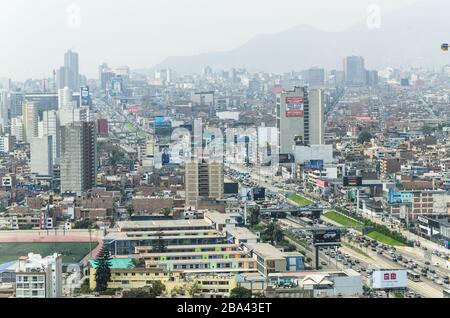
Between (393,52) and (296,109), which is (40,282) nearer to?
(393,52)

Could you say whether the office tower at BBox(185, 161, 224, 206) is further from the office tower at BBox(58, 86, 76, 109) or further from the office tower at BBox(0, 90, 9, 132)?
the office tower at BBox(0, 90, 9, 132)

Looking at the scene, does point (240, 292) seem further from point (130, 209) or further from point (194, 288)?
point (130, 209)

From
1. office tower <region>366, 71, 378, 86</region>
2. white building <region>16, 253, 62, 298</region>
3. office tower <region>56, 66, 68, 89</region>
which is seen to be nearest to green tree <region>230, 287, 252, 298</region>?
white building <region>16, 253, 62, 298</region>

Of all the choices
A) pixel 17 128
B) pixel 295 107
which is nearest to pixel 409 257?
pixel 295 107

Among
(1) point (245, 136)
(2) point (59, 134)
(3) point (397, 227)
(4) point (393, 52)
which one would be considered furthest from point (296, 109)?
(3) point (397, 227)

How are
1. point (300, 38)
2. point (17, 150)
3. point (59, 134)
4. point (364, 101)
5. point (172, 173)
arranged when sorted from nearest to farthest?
point (300, 38), point (172, 173), point (59, 134), point (17, 150), point (364, 101)
